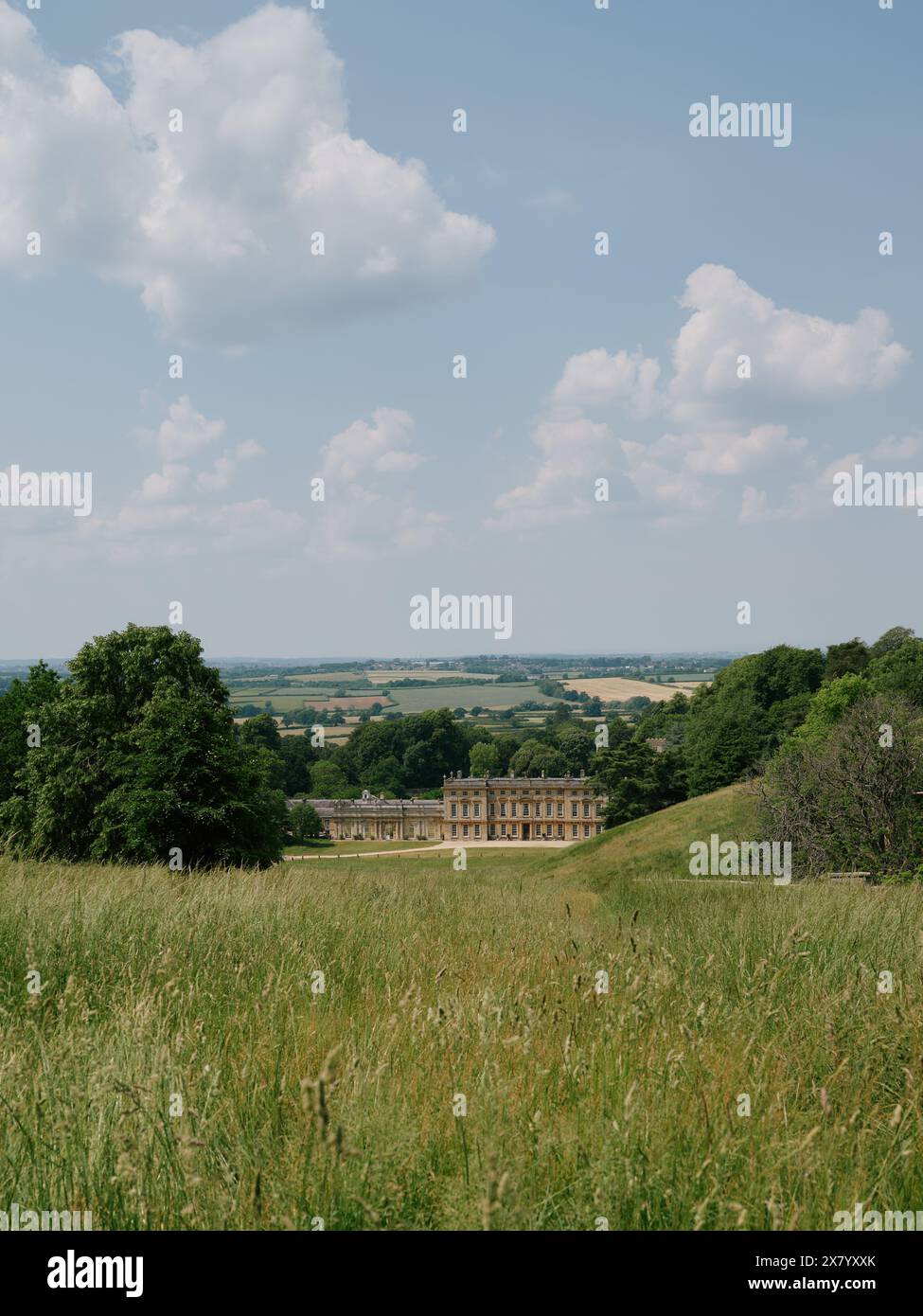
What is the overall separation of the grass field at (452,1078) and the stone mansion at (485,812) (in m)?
108

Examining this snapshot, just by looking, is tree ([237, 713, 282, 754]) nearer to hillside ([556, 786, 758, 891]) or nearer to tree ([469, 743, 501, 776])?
hillside ([556, 786, 758, 891])

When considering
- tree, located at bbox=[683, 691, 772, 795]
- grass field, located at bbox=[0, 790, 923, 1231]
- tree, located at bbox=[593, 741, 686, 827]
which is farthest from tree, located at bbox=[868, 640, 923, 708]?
grass field, located at bbox=[0, 790, 923, 1231]

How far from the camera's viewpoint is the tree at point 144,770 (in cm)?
3028

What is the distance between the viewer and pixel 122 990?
506 centimetres

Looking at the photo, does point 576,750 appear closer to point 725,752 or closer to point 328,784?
point 328,784

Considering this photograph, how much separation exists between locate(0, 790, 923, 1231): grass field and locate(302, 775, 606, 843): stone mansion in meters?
108

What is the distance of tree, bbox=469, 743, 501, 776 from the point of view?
5340 inches

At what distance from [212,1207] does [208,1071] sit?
3.01ft

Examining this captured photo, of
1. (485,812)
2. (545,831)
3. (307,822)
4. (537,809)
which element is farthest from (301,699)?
→ (307,822)

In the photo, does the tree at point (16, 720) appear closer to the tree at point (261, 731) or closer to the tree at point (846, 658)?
the tree at point (261, 731)

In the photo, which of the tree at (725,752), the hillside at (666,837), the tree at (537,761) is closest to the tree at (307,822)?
the tree at (537,761)
